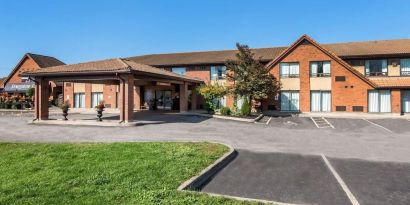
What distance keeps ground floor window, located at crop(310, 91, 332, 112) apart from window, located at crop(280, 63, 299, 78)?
2567 millimetres

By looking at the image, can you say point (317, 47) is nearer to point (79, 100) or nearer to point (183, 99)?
point (183, 99)

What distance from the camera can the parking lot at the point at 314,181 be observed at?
21.7ft

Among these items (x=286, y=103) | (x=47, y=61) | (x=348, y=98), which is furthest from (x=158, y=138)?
(x=47, y=61)

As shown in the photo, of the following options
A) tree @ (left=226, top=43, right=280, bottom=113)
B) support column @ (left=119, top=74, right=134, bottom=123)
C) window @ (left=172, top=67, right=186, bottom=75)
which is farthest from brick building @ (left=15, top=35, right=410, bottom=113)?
support column @ (left=119, top=74, right=134, bottom=123)

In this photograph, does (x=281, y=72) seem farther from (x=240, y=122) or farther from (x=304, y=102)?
(x=240, y=122)

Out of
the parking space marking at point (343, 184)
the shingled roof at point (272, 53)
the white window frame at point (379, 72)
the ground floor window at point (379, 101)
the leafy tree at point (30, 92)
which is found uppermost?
the shingled roof at point (272, 53)

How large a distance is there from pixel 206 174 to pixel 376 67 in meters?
28.2

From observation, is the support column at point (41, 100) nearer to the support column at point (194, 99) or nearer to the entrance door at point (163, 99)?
the entrance door at point (163, 99)

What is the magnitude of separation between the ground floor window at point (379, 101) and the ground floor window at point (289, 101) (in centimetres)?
661

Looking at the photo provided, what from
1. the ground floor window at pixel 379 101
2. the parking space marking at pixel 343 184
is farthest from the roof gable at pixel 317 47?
the parking space marking at pixel 343 184

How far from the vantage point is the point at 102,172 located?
8.20 m

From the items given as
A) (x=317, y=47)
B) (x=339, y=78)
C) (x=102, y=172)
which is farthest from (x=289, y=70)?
(x=102, y=172)

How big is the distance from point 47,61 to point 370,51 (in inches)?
1853

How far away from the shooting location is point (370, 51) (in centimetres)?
3055
